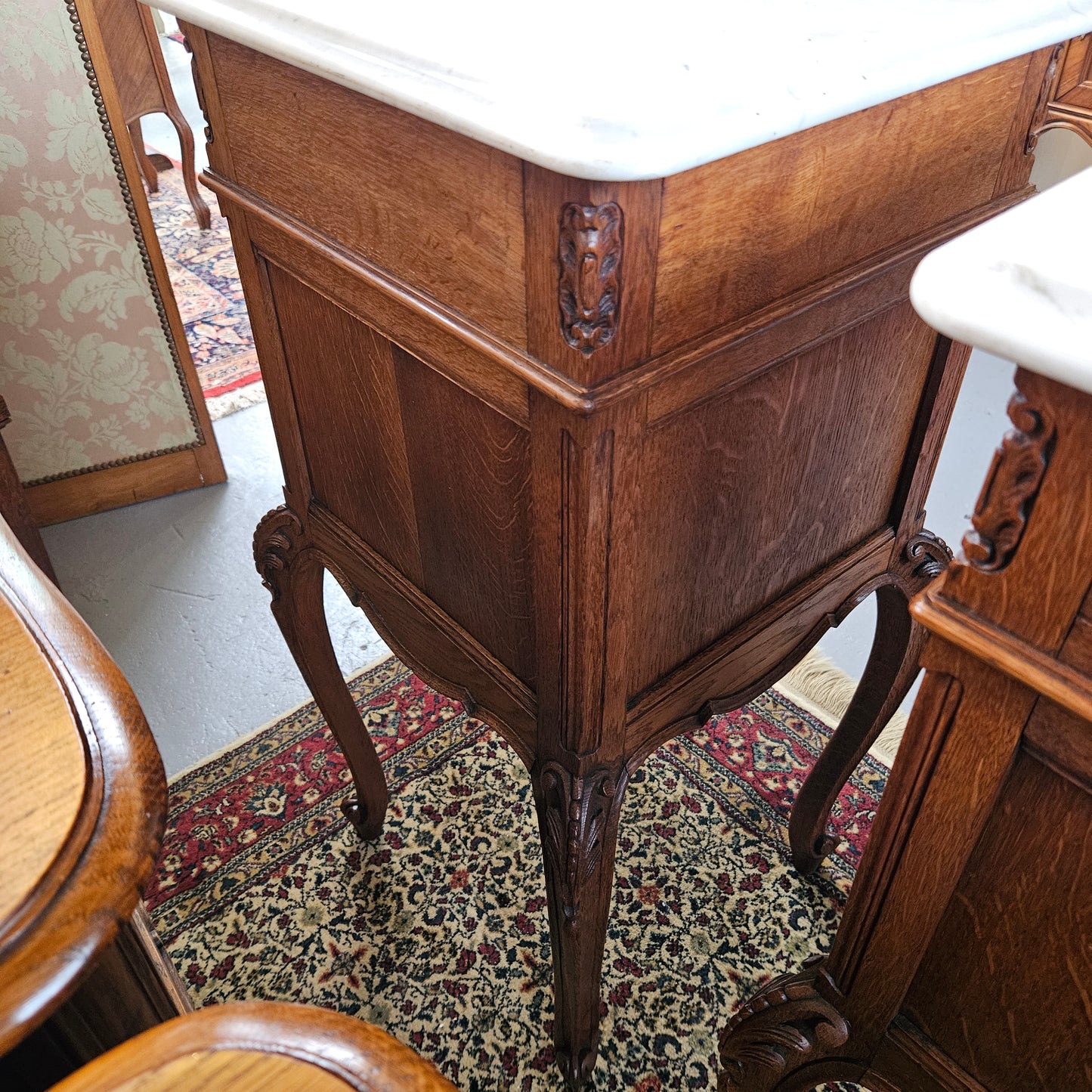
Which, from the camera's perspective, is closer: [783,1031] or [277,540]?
[783,1031]

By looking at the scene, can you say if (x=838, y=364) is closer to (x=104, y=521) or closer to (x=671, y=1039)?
(x=671, y=1039)

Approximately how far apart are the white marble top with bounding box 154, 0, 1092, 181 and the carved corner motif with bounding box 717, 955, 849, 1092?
0.55m

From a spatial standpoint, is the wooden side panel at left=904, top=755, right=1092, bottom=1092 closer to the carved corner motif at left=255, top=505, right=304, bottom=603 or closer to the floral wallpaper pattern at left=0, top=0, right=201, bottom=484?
the carved corner motif at left=255, top=505, right=304, bottom=603

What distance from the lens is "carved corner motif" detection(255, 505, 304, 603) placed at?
3.16ft

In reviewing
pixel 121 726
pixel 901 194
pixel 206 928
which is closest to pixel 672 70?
pixel 901 194

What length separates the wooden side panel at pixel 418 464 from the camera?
2.21 ft

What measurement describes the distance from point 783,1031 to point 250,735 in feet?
3.02

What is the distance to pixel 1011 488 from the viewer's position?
1.39 feet

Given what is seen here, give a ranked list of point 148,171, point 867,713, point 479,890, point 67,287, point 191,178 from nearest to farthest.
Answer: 1. point 867,713
2. point 479,890
3. point 67,287
4. point 191,178
5. point 148,171

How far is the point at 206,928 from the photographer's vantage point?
1171 millimetres

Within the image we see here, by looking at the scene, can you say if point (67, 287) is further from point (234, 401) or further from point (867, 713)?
point (867, 713)

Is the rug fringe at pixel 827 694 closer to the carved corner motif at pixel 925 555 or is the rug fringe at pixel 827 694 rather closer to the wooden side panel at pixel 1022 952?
the carved corner motif at pixel 925 555

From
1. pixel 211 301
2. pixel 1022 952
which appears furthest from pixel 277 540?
pixel 211 301

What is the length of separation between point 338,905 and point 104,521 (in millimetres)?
967
